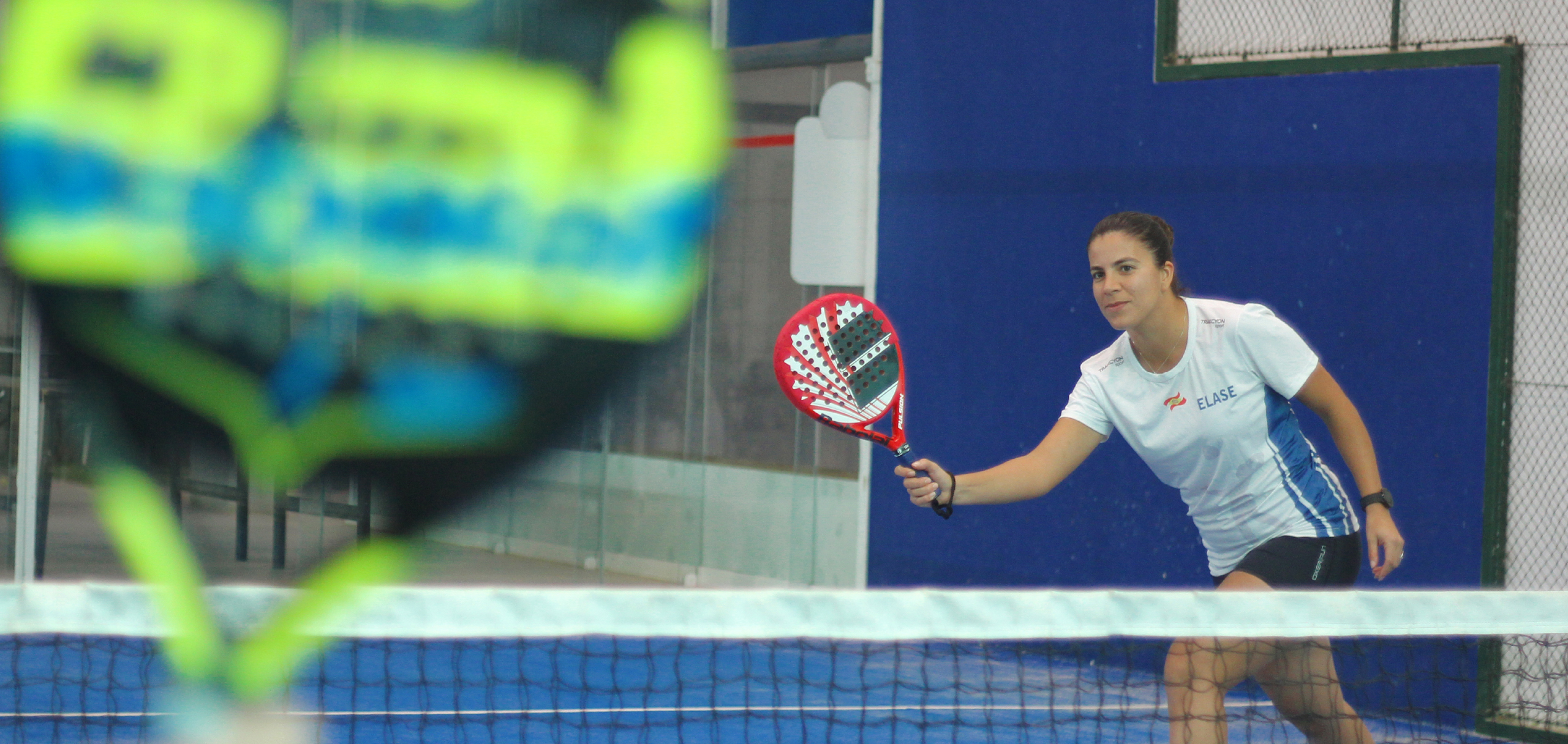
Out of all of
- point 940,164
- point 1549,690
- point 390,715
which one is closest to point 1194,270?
point 940,164

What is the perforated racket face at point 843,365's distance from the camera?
2.95 m

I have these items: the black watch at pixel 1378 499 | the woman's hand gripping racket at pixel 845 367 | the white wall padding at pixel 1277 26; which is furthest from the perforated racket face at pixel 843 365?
the white wall padding at pixel 1277 26

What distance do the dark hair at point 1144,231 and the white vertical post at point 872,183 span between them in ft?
13.1

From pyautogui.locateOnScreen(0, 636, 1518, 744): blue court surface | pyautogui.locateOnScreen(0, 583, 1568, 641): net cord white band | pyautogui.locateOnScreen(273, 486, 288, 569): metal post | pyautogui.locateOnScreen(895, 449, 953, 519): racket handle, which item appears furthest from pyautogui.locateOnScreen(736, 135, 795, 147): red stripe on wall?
pyautogui.locateOnScreen(273, 486, 288, 569): metal post

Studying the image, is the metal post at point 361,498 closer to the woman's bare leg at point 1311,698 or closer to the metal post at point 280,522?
the metal post at point 280,522

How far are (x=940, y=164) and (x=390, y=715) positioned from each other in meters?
3.16

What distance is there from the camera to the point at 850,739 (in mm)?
5184

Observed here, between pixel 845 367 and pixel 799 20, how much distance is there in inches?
195

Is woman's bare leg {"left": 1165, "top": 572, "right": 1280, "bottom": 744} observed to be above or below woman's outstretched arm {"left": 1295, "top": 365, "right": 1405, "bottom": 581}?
below

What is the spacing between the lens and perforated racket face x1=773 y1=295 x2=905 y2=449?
2.95 meters

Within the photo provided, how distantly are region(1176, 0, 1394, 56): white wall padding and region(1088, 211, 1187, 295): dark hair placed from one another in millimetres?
2632

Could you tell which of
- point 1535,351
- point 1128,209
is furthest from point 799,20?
point 1535,351

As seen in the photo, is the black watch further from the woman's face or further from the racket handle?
the racket handle

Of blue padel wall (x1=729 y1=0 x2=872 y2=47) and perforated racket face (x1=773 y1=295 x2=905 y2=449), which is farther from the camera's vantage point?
blue padel wall (x1=729 y1=0 x2=872 y2=47)
